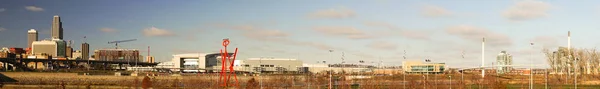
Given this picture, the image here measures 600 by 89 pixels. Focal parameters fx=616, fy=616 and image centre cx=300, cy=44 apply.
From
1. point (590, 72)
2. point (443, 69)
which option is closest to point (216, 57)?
point (443, 69)

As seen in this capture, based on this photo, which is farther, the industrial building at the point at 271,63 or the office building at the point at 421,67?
the industrial building at the point at 271,63

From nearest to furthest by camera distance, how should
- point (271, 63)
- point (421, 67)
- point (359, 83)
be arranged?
point (359, 83)
point (421, 67)
point (271, 63)

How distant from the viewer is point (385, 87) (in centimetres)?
5547

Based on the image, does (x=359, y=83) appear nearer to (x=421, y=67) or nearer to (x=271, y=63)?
(x=421, y=67)

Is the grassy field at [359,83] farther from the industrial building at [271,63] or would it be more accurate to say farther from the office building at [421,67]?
the industrial building at [271,63]

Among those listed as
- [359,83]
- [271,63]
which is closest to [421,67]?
[359,83]

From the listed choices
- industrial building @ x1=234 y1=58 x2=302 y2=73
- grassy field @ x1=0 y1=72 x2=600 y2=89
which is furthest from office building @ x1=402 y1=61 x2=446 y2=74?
industrial building @ x1=234 y1=58 x2=302 y2=73

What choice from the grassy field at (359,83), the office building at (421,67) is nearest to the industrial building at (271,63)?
the office building at (421,67)

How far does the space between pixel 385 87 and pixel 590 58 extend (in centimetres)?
4440

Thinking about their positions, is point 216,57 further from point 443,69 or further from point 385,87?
point 385,87

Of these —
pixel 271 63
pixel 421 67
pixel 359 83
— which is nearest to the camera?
pixel 359 83

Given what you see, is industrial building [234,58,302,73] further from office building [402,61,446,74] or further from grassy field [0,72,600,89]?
grassy field [0,72,600,89]

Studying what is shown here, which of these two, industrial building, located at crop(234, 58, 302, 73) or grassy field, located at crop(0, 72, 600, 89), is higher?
industrial building, located at crop(234, 58, 302, 73)

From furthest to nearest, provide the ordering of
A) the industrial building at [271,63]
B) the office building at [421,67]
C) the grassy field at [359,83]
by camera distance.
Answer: the industrial building at [271,63], the office building at [421,67], the grassy field at [359,83]
